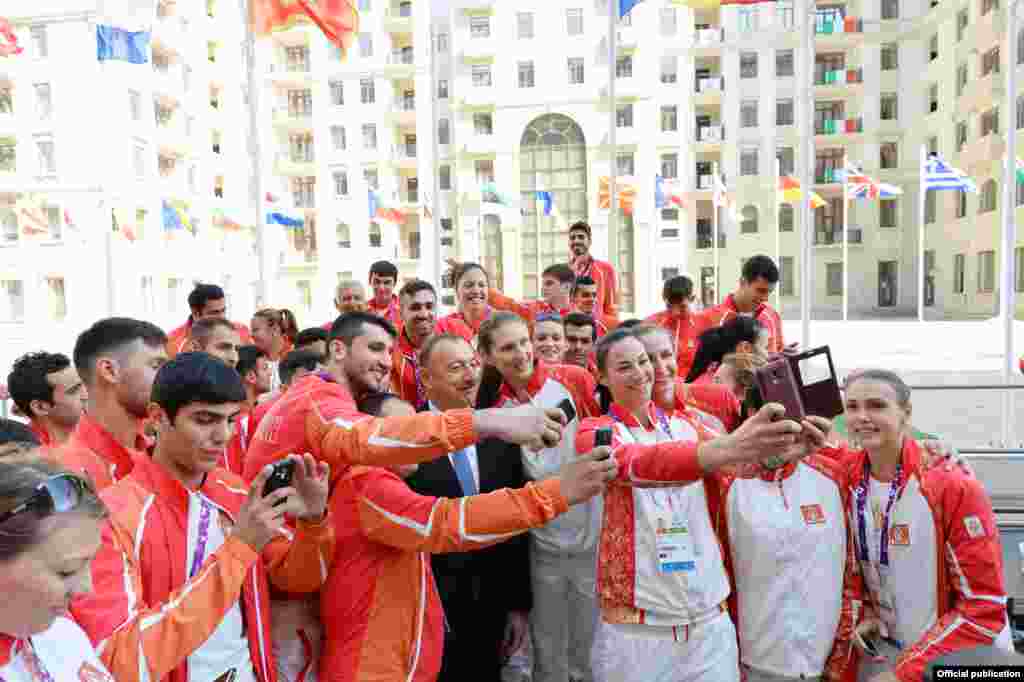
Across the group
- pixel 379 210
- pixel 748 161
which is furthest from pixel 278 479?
pixel 748 161

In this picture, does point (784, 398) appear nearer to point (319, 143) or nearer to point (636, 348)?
point (636, 348)

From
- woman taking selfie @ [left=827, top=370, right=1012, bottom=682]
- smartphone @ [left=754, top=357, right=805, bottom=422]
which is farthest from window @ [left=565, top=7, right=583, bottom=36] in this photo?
smartphone @ [left=754, top=357, right=805, bottom=422]

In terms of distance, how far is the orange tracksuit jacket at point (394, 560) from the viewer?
2332 mm

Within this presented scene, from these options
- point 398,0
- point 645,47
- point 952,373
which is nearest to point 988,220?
point 645,47

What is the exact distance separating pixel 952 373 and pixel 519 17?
107 feet

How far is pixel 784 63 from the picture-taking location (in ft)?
134

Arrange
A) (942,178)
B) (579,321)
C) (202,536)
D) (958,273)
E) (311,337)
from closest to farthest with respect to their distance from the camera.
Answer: (202,536), (579,321), (311,337), (942,178), (958,273)

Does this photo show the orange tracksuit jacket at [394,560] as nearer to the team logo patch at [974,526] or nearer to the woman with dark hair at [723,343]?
the team logo patch at [974,526]

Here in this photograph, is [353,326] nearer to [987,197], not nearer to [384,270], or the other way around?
[384,270]

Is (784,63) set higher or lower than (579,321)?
higher

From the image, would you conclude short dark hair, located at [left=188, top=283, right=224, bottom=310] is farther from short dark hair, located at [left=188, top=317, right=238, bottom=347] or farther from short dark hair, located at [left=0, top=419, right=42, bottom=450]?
short dark hair, located at [left=0, top=419, right=42, bottom=450]

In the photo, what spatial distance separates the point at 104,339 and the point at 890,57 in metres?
45.8

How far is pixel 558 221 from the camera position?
4244cm

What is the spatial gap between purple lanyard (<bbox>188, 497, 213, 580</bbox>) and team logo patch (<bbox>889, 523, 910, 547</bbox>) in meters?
2.26
